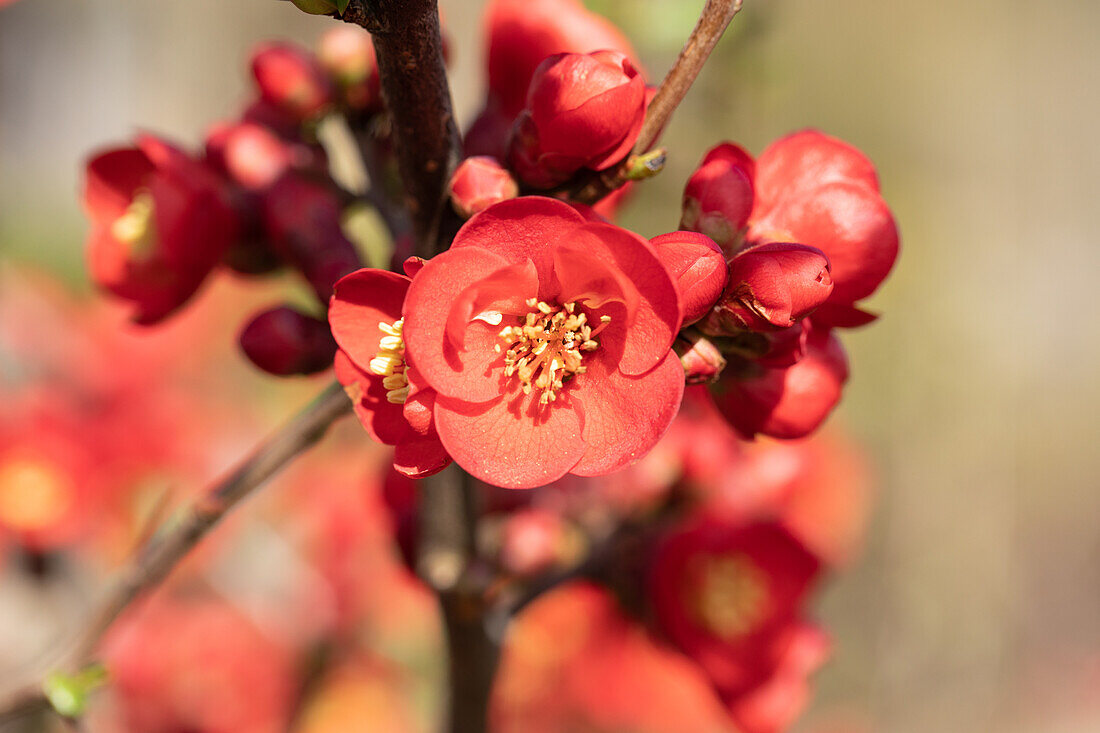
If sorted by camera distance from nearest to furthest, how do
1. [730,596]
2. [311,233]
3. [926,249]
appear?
[311,233] < [730,596] < [926,249]

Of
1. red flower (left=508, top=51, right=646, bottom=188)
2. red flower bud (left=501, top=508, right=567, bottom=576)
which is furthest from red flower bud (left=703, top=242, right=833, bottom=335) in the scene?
red flower bud (left=501, top=508, right=567, bottom=576)

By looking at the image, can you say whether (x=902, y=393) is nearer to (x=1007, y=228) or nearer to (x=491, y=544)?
(x=1007, y=228)

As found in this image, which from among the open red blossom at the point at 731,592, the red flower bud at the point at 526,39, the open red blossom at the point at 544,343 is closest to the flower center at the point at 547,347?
the open red blossom at the point at 544,343

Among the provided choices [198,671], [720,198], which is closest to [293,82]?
[720,198]

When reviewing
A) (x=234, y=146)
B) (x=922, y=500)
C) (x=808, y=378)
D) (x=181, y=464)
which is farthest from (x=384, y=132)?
(x=922, y=500)

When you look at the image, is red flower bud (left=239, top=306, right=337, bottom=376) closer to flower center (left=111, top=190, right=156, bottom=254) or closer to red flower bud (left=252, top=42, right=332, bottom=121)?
flower center (left=111, top=190, right=156, bottom=254)

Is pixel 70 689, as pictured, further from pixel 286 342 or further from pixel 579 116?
pixel 579 116

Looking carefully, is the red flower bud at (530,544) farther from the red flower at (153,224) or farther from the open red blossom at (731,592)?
the red flower at (153,224)
